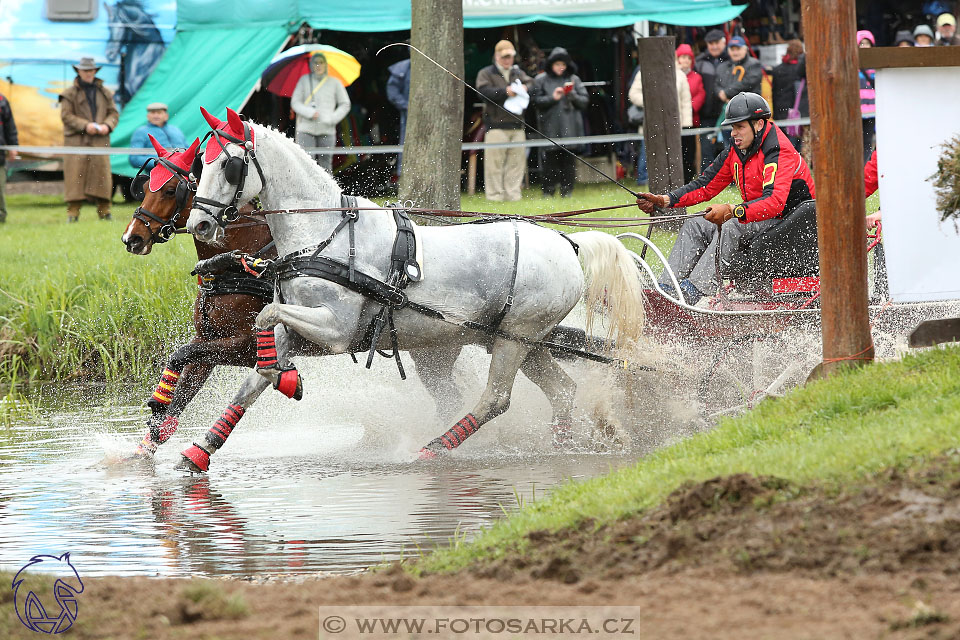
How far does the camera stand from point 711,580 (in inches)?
158

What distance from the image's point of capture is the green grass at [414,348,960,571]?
15.6 feet

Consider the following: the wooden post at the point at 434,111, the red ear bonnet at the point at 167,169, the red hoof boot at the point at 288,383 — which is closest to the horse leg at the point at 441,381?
the red hoof boot at the point at 288,383

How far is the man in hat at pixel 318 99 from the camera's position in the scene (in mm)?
15906

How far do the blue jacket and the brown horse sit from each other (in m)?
8.39

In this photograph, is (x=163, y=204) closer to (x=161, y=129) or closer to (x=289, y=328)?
(x=289, y=328)

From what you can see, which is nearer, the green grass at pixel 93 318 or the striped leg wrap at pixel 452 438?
the striped leg wrap at pixel 452 438

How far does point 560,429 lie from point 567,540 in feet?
11.5

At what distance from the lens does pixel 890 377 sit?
6.03m

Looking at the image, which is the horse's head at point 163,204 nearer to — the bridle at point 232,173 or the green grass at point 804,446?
the bridle at point 232,173

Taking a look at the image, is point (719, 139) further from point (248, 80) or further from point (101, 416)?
point (101, 416)

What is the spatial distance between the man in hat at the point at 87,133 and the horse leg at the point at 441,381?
912cm

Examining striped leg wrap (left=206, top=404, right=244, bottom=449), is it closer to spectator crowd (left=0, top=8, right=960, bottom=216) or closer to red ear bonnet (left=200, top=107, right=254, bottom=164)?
red ear bonnet (left=200, top=107, right=254, bottom=164)

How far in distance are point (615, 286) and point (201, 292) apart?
258 cm

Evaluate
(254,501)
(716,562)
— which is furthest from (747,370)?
(716,562)
